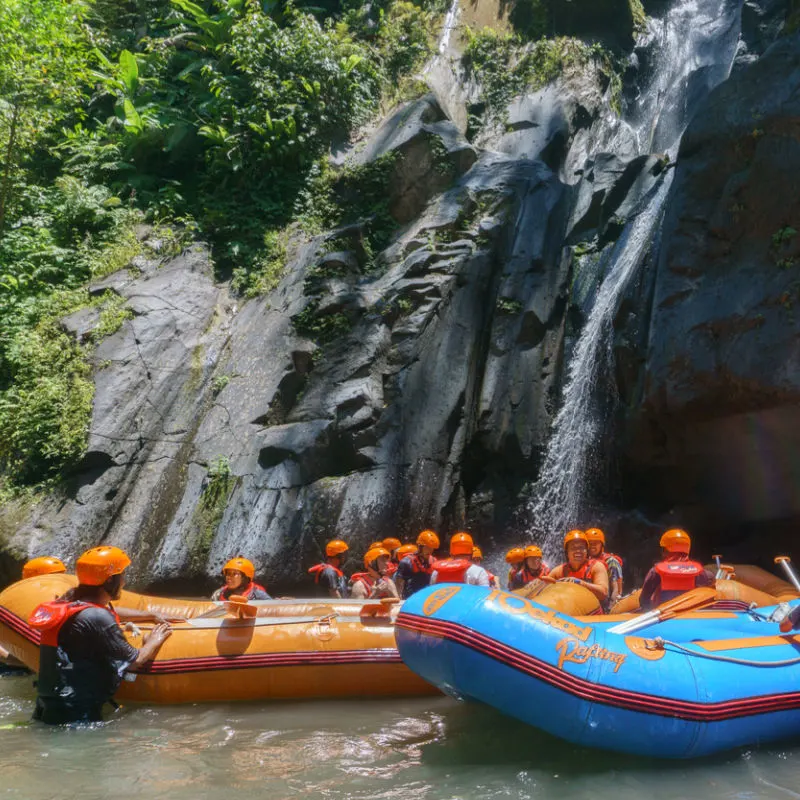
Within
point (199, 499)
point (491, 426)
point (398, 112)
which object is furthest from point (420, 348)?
point (398, 112)

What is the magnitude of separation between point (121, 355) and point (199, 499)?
319 centimetres

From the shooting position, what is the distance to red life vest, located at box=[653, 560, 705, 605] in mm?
6254

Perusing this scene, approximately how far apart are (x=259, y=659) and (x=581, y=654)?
287 cm

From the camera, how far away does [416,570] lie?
336 inches

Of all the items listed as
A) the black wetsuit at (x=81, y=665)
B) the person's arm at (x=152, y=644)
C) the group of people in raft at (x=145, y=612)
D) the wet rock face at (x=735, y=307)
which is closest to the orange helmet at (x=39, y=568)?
the group of people in raft at (x=145, y=612)

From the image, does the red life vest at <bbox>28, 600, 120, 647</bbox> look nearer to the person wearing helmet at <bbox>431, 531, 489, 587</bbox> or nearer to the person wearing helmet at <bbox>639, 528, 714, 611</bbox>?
the person wearing helmet at <bbox>431, 531, 489, 587</bbox>

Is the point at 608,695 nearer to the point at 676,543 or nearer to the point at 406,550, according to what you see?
the point at 676,543

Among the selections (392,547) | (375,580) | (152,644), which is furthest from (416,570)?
(152,644)

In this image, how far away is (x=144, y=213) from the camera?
15.6 metres

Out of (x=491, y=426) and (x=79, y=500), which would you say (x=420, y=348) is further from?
(x=79, y=500)

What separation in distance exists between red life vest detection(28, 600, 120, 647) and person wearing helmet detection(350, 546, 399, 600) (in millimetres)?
3702

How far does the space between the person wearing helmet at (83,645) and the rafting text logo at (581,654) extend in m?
3.03

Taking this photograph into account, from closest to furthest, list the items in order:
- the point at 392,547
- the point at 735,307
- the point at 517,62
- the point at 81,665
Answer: the point at 81,665, the point at 735,307, the point at 392,547, the point at 517,62

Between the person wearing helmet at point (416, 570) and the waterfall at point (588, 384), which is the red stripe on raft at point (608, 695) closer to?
the person wearing helmet at point (416, 570)
